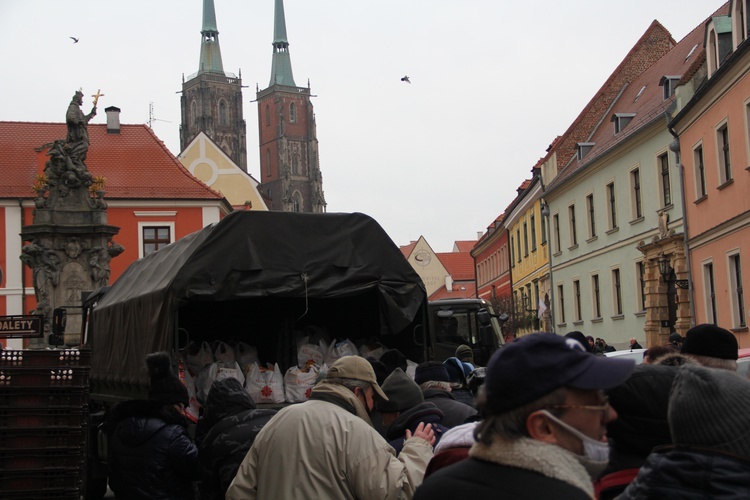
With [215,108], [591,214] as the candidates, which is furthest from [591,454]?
[215,108]

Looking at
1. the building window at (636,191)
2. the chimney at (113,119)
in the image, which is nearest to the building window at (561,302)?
the building window at (636,191)

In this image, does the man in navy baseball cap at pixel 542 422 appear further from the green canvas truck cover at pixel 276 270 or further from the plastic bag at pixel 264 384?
the plastic bag at pixel 264 384

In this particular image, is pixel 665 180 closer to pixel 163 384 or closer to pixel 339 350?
pixel 339 350

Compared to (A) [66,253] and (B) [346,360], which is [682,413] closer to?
(B) [346,360]

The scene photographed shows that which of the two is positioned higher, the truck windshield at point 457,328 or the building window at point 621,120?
the building window at point 621,120

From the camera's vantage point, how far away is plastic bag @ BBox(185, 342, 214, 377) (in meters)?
10.5

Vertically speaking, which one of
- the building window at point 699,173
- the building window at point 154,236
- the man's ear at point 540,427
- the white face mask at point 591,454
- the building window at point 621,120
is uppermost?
the building window at point 621,120

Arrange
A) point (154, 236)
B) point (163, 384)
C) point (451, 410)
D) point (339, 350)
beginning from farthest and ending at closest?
point (154, 236) → point (339, 350) → point (163, 384) → point (451, 410)

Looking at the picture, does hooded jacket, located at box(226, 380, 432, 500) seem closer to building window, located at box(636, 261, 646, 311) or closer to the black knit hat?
the black knit hat

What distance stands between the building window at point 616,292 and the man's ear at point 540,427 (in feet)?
116

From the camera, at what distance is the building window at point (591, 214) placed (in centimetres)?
4000

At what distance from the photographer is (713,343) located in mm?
5160

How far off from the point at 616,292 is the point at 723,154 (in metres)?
12.1

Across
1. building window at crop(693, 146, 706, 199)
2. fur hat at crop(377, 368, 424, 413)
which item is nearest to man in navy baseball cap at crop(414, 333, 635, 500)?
fur hat at crop(377, 368, 424, 413)
